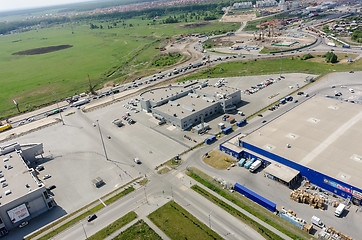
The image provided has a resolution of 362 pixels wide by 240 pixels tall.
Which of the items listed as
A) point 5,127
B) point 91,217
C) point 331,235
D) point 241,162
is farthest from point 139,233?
point 5,127

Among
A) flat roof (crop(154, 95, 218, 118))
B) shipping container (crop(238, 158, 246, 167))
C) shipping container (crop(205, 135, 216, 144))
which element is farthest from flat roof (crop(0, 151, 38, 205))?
shipping container (crop(238, 158, 246, 167))

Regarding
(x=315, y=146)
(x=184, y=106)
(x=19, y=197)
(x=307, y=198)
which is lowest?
(x=307, y=198)

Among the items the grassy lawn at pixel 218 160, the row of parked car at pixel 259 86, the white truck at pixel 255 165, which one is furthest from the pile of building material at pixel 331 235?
the row of parked car at pixel 259 86

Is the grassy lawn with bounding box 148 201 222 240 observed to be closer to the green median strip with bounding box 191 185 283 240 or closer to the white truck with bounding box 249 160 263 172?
the green median strip with bounding box 191 185 283 240

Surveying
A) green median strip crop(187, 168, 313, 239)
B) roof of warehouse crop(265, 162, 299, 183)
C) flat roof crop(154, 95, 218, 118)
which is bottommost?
green median strip crop(187, 168, 313, 239)

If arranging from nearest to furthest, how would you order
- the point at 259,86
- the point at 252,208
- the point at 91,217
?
the point at 252,208
the point at 91,217
the point at 259,86

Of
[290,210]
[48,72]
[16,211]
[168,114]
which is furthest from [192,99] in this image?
[48,72]

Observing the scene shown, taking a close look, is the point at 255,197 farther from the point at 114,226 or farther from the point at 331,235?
the point at 114,226

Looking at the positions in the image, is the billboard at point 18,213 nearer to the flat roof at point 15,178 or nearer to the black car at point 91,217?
the flat roof at point 15,178
